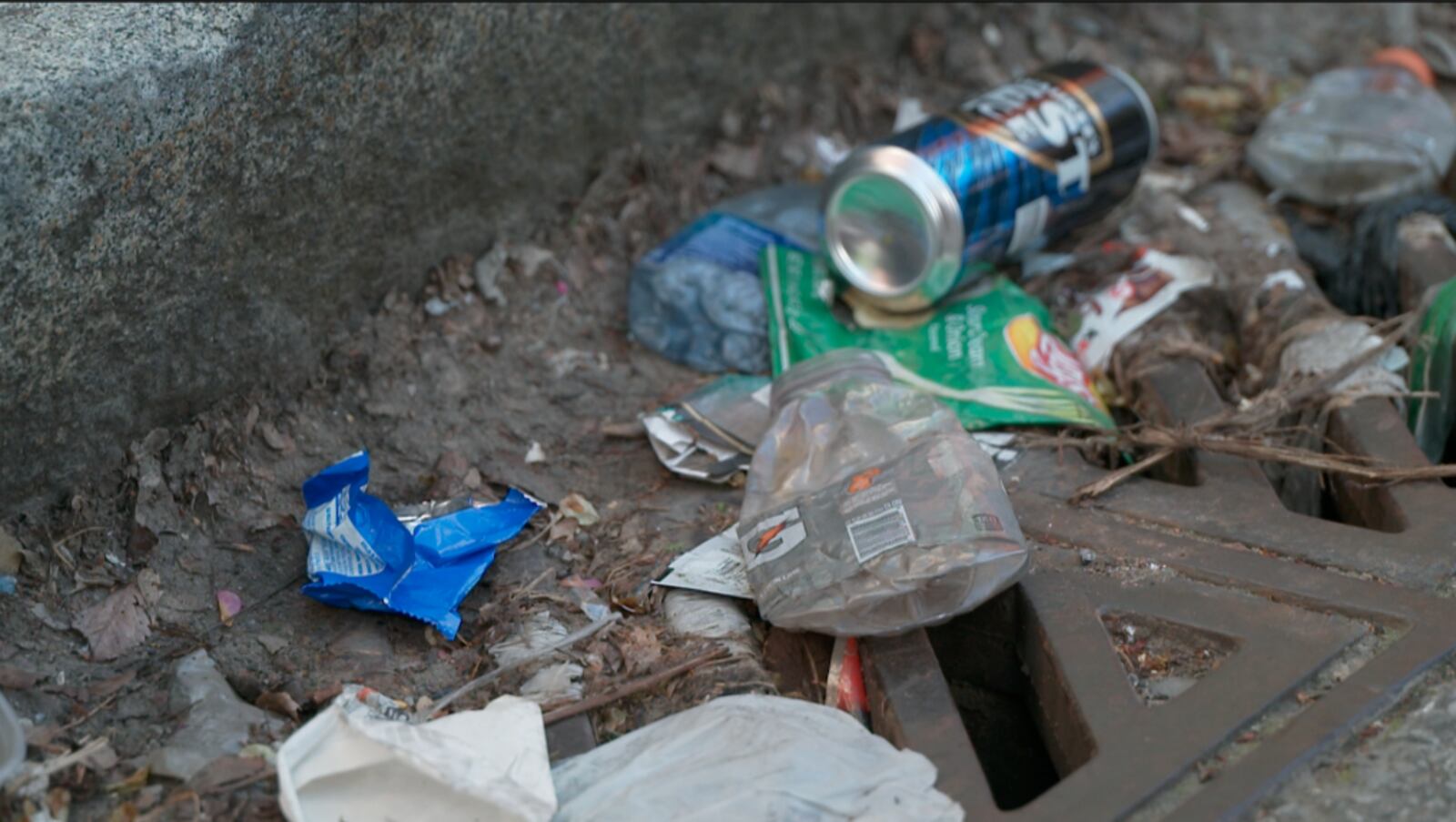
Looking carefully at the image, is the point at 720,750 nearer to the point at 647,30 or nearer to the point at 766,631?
the point at 766,631

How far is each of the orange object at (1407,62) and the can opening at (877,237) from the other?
4.32 feet

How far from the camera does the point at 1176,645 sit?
5.07 ft

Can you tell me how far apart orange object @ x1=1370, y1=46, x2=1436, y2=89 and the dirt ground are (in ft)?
4.09

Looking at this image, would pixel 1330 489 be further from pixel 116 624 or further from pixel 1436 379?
pixel 116 624

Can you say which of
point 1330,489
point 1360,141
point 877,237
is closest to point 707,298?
point 877,237

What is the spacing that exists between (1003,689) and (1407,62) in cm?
191

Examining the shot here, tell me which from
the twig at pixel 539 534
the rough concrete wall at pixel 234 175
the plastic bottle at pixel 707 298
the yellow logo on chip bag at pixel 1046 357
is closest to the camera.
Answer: the rough concrete wall at pixel 234 175

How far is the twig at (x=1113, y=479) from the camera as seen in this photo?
5.96 ft

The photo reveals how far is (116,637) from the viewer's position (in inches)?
62.6

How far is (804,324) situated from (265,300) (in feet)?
2.87

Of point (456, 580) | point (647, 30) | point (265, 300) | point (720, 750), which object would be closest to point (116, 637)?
point (456, 580)

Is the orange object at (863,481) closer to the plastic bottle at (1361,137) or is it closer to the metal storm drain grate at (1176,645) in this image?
the metal storm drain grate at (1176,645)

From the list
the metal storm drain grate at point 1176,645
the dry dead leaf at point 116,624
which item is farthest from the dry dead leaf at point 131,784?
the metal storm drain grate at point 1176,645

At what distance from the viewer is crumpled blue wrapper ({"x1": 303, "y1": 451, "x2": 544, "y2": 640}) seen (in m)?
1.65
